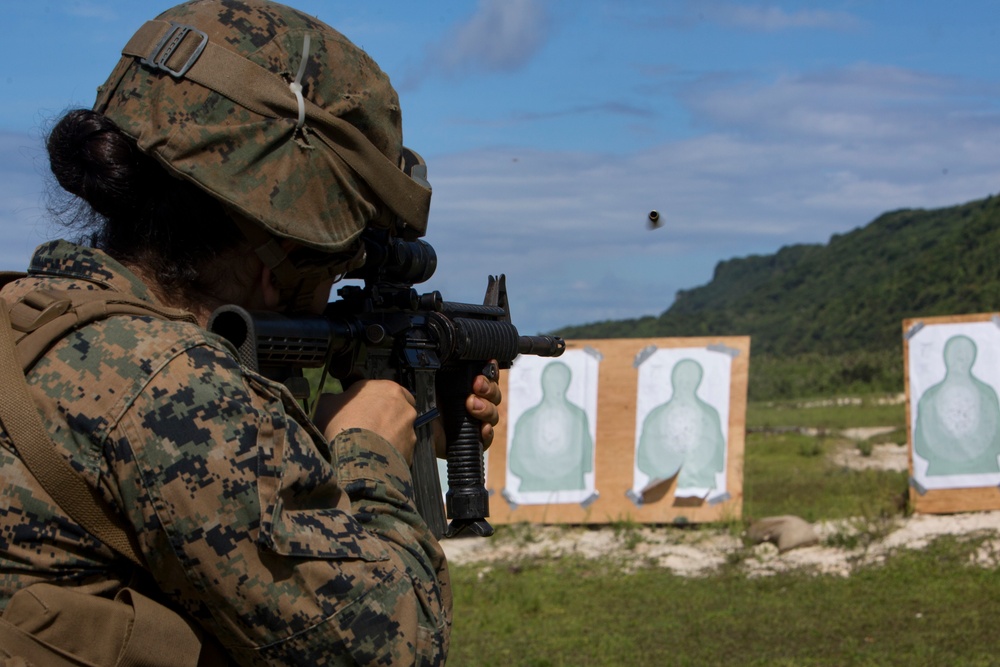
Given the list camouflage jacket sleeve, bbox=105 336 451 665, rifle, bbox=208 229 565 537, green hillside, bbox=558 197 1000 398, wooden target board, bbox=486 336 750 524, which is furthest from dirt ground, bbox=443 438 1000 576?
green hillside, bbox=558 197 1000 398

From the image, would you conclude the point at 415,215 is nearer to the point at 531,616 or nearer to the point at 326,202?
the point at 326,202

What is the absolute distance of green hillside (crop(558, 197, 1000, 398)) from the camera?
26.7 meters

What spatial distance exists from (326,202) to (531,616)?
5.96m

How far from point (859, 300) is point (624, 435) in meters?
28.2

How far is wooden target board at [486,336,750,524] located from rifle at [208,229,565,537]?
299 inches

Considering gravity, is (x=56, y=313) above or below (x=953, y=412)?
above

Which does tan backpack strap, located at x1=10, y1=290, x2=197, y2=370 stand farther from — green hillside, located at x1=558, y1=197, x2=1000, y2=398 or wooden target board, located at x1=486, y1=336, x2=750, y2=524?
green hillside, located at x1=558, y1=197, x2=1000, y2=398

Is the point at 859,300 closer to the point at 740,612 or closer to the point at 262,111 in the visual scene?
the point at 740,612

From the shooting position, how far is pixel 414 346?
8.41 ft

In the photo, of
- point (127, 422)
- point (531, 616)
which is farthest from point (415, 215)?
point (531, 616)

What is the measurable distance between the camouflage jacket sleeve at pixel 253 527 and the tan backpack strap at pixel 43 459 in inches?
1.9

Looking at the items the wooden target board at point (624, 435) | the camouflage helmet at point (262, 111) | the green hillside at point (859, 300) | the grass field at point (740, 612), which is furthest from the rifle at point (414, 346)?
the green hillside at point (859, 300)

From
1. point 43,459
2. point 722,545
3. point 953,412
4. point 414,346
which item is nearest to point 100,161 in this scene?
point 43,459

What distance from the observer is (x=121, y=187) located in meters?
1.74
